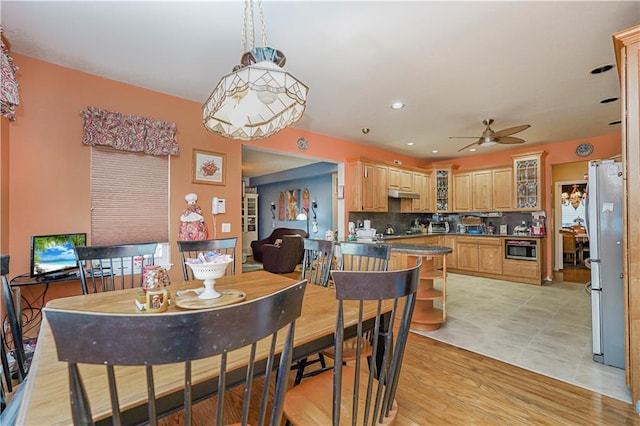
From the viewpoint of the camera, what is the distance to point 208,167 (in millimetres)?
3537

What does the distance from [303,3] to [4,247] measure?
3.04m

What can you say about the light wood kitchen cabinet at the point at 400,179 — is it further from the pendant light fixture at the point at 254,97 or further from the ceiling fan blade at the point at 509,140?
the pendant light fixture at the point at 254,97

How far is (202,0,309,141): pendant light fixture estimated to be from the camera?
1436 mm

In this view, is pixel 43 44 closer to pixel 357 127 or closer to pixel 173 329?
pixel 173 329

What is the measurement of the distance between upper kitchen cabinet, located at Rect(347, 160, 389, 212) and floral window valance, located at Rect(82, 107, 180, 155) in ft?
9.90

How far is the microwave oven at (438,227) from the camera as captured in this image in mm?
6809

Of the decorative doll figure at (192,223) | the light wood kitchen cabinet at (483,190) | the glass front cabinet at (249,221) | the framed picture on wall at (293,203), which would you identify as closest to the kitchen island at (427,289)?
the decorative doll figure at (192,223)

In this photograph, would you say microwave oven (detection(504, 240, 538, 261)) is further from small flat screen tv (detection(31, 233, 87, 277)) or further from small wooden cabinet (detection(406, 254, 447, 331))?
small flat screen tv (detection(31, 233, 87, 277))

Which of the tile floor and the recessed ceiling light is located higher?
the recessed ceiling light

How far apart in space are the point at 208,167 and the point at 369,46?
2.30m

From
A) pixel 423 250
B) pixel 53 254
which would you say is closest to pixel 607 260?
pixel 423 250

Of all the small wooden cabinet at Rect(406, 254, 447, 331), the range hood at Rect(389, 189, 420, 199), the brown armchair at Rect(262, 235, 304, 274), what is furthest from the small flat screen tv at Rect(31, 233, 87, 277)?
the range hood at Rect(389, 189, 420, 199)

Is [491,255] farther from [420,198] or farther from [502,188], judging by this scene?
[420,198]

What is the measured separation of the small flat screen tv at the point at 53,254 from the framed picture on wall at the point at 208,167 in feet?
4.30
